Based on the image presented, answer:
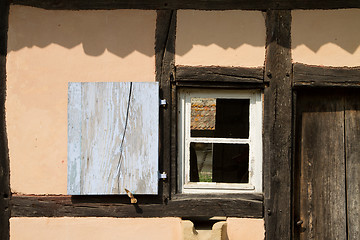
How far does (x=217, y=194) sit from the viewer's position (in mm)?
3732

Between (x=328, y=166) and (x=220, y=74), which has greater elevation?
(x=220, y=74)

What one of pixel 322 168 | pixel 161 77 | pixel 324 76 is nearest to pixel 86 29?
pixel 161 77

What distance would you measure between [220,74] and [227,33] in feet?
1.35

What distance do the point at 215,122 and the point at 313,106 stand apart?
3.29 feet

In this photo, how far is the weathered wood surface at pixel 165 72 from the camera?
3701 millimetres

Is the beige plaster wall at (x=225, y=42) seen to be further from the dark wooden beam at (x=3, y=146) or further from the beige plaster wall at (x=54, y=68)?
the dark wooden beam at (x=3, y=146)

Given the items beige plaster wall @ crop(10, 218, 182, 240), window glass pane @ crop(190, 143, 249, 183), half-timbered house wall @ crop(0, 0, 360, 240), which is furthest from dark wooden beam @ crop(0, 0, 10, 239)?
window glass pane @ crop(190, 143, 249, 183)

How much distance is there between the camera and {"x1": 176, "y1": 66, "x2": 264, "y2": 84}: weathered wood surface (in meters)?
3.69

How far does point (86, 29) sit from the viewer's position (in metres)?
3.75

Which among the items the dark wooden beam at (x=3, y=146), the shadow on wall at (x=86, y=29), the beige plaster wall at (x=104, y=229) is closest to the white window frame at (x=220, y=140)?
the beige plaster wall at (x=104, y=229)

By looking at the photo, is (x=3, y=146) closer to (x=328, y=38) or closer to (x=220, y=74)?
(x=220, y=74)

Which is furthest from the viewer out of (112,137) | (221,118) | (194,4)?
(221,118)

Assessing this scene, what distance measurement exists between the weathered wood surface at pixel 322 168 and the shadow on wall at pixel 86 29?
176 cm

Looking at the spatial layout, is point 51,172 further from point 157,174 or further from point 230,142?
point 230,142
